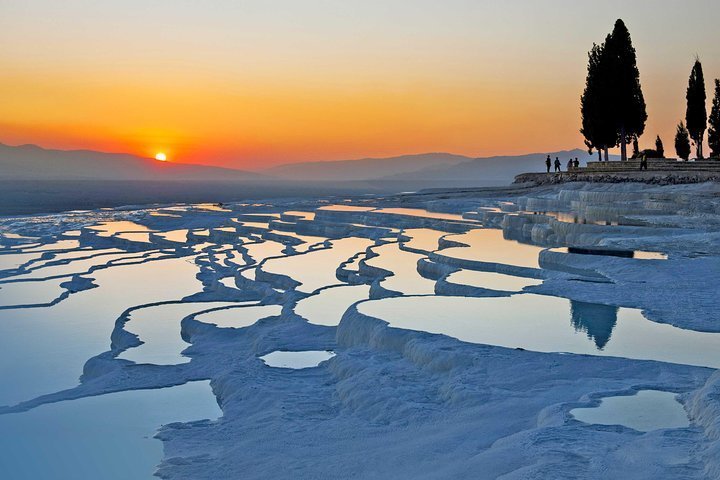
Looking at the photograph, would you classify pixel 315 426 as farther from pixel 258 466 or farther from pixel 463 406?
pixel 463 406

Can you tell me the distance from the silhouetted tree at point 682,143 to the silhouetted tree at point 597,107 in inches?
259

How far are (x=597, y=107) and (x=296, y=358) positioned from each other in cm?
3787

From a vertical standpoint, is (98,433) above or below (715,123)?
below

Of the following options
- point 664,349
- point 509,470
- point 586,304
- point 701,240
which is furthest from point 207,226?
point 509,470

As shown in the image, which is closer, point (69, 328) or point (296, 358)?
point (296, 358)

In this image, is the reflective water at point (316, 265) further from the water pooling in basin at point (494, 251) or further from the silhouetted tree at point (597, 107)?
the silhouetted tree at point (597, 107)

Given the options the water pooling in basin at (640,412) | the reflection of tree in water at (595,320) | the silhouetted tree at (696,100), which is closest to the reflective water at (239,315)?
the reflection of tree in water at (595,320)

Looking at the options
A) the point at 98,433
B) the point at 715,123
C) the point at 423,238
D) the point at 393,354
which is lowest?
the point at 98,433

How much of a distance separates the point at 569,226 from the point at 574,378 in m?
14.1

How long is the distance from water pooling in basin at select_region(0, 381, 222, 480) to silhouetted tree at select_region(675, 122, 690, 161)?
49637mm

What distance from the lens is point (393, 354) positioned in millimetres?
9805

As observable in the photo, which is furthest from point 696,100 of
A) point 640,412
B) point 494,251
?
point 640,412

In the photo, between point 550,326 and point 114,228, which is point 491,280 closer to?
point 550,326

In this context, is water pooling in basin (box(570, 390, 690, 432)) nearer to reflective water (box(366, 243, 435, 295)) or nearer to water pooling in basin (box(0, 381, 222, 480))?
water pooling in basin (box(0, 381, 222, 480))
